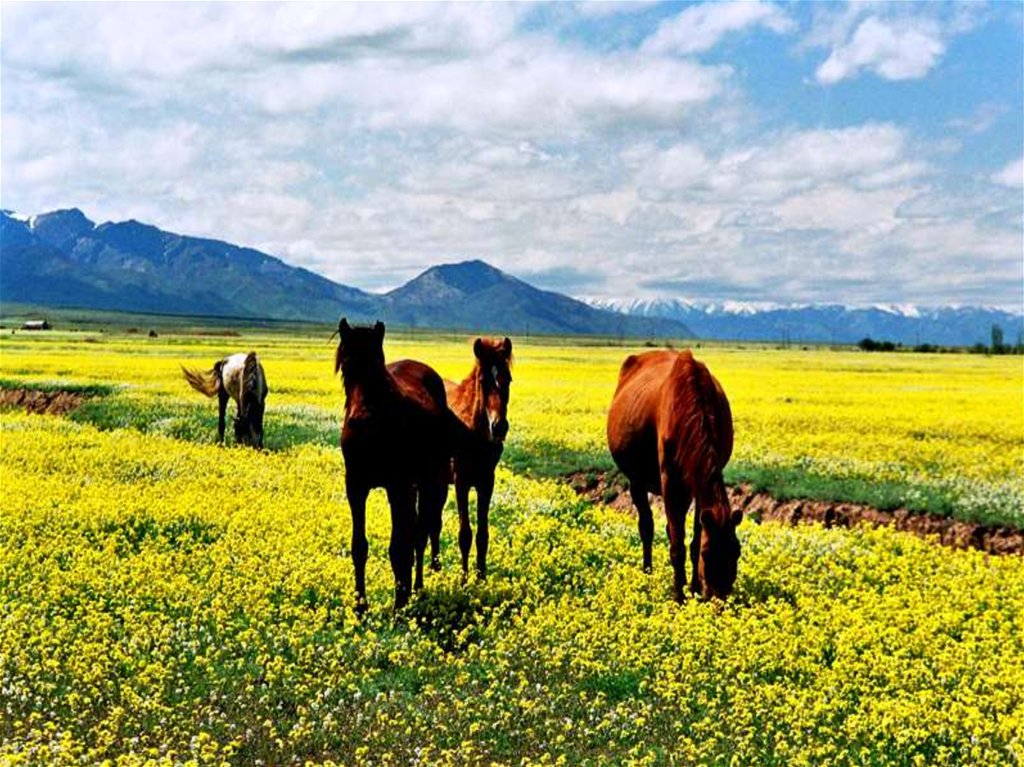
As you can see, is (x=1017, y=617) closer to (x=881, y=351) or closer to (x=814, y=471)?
(x=814, y=471)

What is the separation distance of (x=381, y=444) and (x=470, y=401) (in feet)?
8.43

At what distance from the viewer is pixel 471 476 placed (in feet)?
45.9

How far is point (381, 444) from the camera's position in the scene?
38.9 feet

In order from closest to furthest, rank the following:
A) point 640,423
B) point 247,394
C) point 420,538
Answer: point 420,538, point 640,423, point 247,394

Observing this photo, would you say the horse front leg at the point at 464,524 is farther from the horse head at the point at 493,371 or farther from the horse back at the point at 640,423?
the horse back at the point at 640,423

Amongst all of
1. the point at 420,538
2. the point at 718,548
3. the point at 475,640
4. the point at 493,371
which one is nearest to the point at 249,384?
the point at 420,538

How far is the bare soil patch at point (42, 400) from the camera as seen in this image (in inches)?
1530

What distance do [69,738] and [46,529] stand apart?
8116mm

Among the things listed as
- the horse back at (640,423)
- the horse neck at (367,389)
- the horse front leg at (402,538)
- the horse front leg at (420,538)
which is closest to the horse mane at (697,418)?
the horse back at (640,423)

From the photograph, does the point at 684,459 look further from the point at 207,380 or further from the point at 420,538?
the point at 207,380

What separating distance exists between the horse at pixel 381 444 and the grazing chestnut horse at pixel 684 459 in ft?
10.9

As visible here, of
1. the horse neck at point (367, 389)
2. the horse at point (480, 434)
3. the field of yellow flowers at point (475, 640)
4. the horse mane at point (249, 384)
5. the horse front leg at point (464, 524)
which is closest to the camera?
the field of yellow flowers at point (475, 640)

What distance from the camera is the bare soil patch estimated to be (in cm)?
3886

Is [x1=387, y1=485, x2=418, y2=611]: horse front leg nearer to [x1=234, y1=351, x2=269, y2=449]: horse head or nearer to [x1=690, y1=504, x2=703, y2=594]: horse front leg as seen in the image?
[x1=690, y1=504, x2=703, y2=594]: horse front leg
